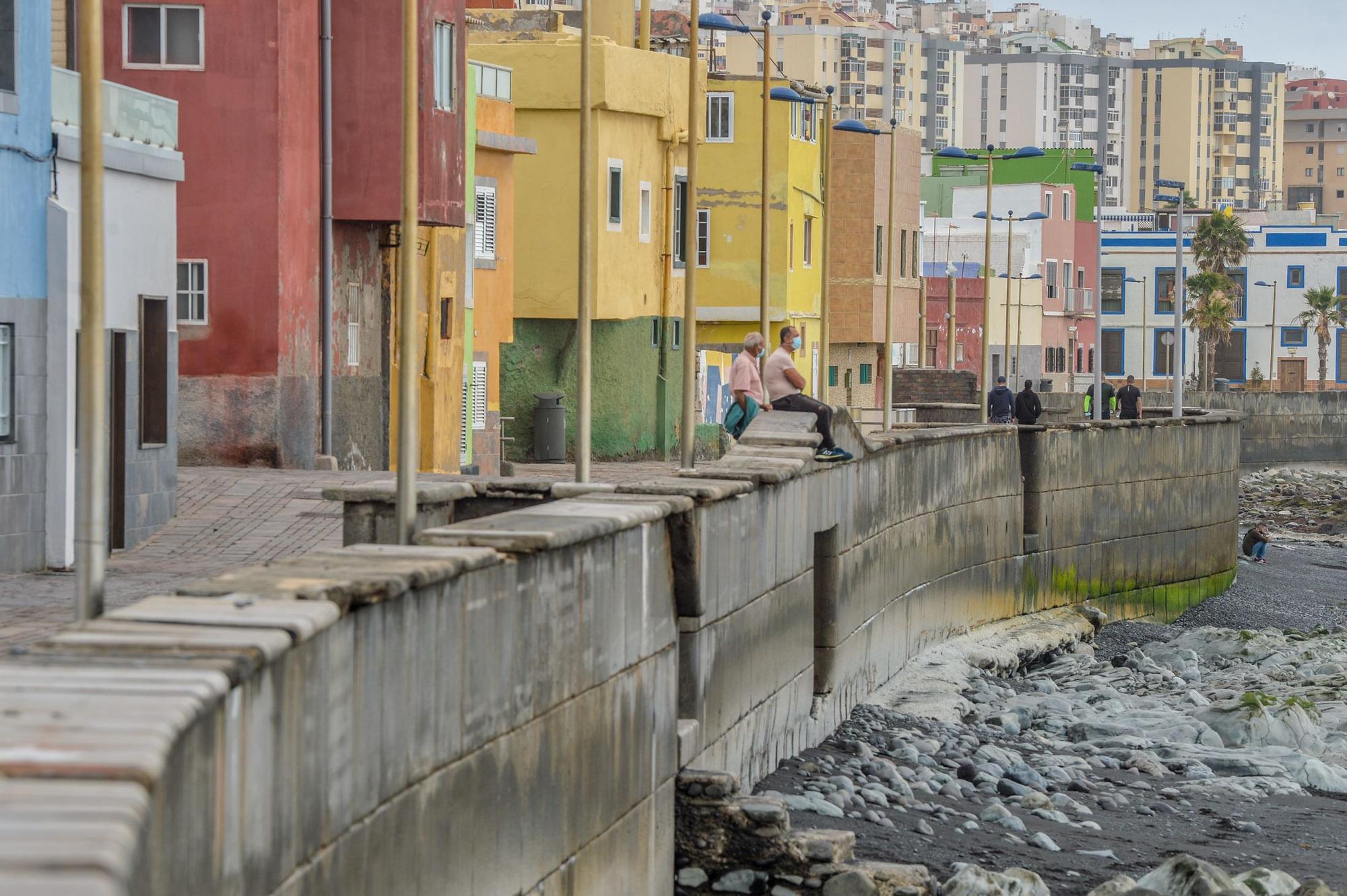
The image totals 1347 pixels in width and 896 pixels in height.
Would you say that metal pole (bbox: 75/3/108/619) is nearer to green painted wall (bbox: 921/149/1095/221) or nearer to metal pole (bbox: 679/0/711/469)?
metal pole (bbox: 679/0/711/469)

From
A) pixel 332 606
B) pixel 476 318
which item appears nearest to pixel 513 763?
pixel 332 606

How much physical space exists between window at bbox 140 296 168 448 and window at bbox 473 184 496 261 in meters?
14.8

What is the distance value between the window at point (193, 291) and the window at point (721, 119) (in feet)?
77.2

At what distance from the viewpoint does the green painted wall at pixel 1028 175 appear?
8744cm

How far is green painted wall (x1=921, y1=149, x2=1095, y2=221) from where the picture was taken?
8744cm

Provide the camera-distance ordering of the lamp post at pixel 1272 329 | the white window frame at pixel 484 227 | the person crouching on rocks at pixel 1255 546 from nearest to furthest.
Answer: the white window frame at pixel 484 227
the person crouching on rocks at pixel 1255 546
the lamp post at pixel 1272 329

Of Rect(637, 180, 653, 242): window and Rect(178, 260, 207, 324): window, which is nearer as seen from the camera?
Rect(178, 260, 207, 324): window

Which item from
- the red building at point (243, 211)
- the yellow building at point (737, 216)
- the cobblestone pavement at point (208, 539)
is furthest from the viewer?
the yellow building at point (737, 216)

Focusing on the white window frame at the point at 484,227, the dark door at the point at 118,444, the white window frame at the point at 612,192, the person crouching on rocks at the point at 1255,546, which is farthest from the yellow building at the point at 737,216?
the dark door at the point at 118,444

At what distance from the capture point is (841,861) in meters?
11.3

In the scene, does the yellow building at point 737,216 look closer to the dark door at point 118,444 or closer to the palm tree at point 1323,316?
the dark door at point 118,444

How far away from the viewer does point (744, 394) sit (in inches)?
752

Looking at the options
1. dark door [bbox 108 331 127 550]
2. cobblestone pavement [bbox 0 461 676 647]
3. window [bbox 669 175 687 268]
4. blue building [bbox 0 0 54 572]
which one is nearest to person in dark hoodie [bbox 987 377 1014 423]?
window [bbox 669 175 687 268]

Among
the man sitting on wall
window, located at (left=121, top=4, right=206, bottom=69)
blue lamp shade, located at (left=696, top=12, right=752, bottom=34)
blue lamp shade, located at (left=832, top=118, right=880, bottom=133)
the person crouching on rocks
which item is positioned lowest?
the person crouching on rocks
